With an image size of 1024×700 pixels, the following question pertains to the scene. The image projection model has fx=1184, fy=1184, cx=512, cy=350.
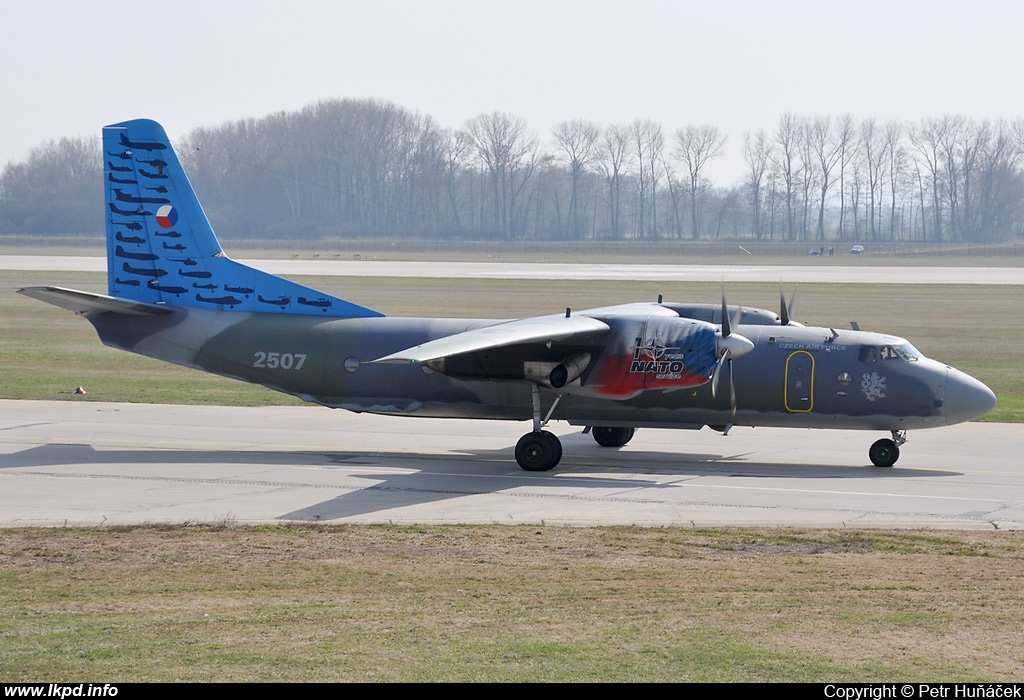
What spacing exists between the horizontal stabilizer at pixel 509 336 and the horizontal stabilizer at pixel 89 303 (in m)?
6.58

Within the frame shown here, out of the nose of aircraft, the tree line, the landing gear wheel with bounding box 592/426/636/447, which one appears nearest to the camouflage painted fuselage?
the nose of aircraft

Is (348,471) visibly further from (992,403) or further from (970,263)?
(970,263)

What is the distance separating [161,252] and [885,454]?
15766mm

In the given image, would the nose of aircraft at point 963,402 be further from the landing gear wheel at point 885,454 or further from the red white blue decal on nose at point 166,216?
the red white blue decal on nose at point 166,216

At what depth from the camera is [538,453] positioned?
73.6 feet

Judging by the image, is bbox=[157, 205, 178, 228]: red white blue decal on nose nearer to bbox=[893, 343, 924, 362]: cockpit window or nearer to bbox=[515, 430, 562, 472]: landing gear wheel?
bbox=[515, 430, 562, 472]: landing gear wheel

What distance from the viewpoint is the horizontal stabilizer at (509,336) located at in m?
19.9

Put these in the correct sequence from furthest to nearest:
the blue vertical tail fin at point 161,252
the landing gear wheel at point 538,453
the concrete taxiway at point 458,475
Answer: the blue vertical tail fin at point 161,252
the landing gear wheel at point 538,453
the concrete taxiway at point 458,475

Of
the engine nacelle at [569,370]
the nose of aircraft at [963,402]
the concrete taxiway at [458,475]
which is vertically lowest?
the concrete taxiway at [458,475]

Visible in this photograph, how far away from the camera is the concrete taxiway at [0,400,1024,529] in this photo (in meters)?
18.5

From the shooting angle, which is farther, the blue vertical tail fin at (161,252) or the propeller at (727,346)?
the blue vertical tail fin at (161,252)

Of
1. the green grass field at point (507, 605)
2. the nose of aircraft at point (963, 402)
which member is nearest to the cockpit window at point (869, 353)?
the nose of aircraft at point (963, 402)

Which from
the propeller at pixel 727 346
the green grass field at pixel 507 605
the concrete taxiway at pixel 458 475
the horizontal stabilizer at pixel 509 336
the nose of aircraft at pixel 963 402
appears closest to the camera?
the green grass field at pixel 507 605

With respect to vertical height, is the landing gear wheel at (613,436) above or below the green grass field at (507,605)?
below
